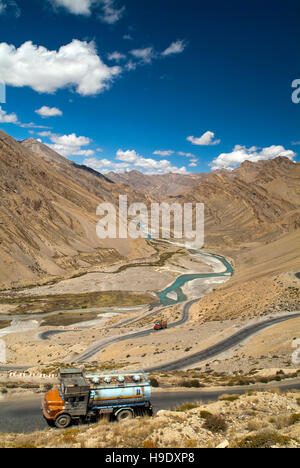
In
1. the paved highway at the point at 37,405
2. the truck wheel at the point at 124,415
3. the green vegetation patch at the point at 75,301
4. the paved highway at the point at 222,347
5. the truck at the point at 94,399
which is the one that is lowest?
the green vegetation patch at the point at 75,301

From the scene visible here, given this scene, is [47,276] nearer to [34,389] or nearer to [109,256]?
[109,256]

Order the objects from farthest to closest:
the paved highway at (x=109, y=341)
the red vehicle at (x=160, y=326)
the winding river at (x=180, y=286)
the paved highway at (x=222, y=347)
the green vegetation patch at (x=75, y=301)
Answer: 1. the winding river at (x=180, y=286)
2. the green vegetation patch at (x=75, y=301)
3. the red vehicle at (x=160, y=326)
4. the paved highway at (x=109, y=341)
5. the paved highway at (x=222, y=347)

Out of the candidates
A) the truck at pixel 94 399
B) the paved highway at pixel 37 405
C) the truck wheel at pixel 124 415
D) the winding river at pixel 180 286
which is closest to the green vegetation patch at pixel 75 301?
the winding river at pixel 180 286

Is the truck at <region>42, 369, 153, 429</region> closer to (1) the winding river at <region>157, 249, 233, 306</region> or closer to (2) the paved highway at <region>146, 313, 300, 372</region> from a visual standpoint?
(2) the paved highway at <region>146, 313, 300, 372</region>

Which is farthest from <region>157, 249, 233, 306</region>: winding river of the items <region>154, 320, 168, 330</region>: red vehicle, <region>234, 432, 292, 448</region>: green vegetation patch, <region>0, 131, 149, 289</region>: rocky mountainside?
<region>234, 432, 292, 448</region>: green vegetation patch

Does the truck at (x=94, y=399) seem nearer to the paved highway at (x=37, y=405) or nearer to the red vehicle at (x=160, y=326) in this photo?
the paved highway at (x=37, y=405)

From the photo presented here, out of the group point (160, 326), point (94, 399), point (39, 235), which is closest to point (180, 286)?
point (160, 326)

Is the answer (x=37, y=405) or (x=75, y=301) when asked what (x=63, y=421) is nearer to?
(x=37, y=405)
